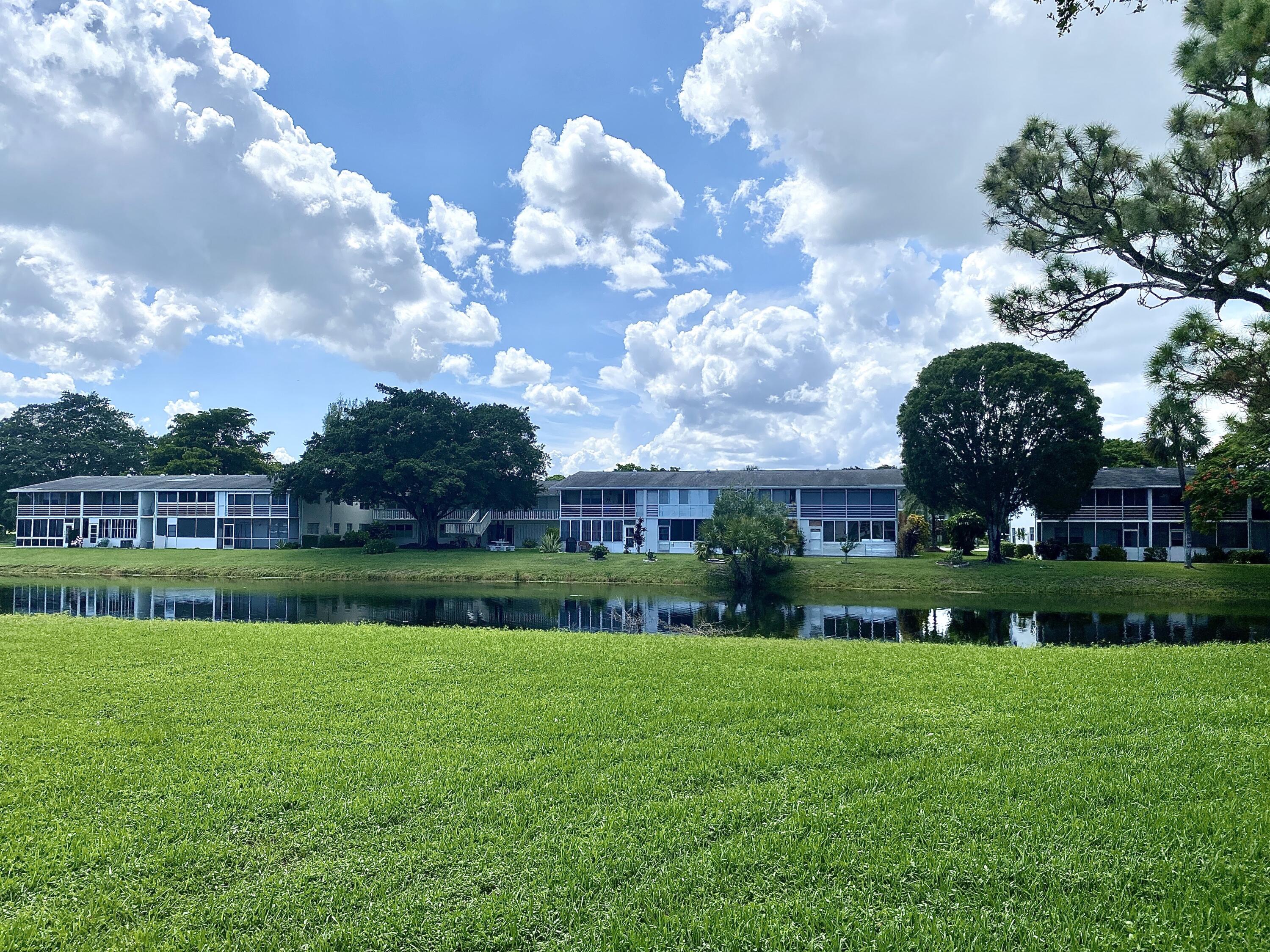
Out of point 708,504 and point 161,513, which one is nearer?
point 708,504

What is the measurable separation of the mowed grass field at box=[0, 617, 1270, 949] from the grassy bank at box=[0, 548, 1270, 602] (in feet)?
91.6

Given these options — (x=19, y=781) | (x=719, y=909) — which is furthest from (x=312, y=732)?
(x=719, y=909)

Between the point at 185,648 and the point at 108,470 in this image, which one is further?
the point at 108,470

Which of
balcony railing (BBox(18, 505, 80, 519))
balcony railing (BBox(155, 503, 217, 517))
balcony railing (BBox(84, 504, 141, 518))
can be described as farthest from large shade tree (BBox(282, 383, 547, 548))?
balcony railing (BBox(18, 505, 80, 519))

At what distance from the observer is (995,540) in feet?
128

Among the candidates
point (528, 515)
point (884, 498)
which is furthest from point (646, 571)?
point (528, 515)

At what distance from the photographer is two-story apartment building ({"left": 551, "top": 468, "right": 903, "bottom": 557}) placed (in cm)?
4778

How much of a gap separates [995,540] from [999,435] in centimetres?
561

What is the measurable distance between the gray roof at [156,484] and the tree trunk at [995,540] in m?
50.6

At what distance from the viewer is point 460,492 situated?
168 feet

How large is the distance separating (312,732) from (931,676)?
7121mm

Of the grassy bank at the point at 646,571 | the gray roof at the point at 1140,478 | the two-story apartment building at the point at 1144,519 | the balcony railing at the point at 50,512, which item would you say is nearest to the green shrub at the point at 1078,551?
the two-story apartment building at the point at 1144,519

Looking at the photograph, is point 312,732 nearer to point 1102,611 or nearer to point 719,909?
point 719,909

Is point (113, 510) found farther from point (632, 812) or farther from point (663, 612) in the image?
point (632, 812)
